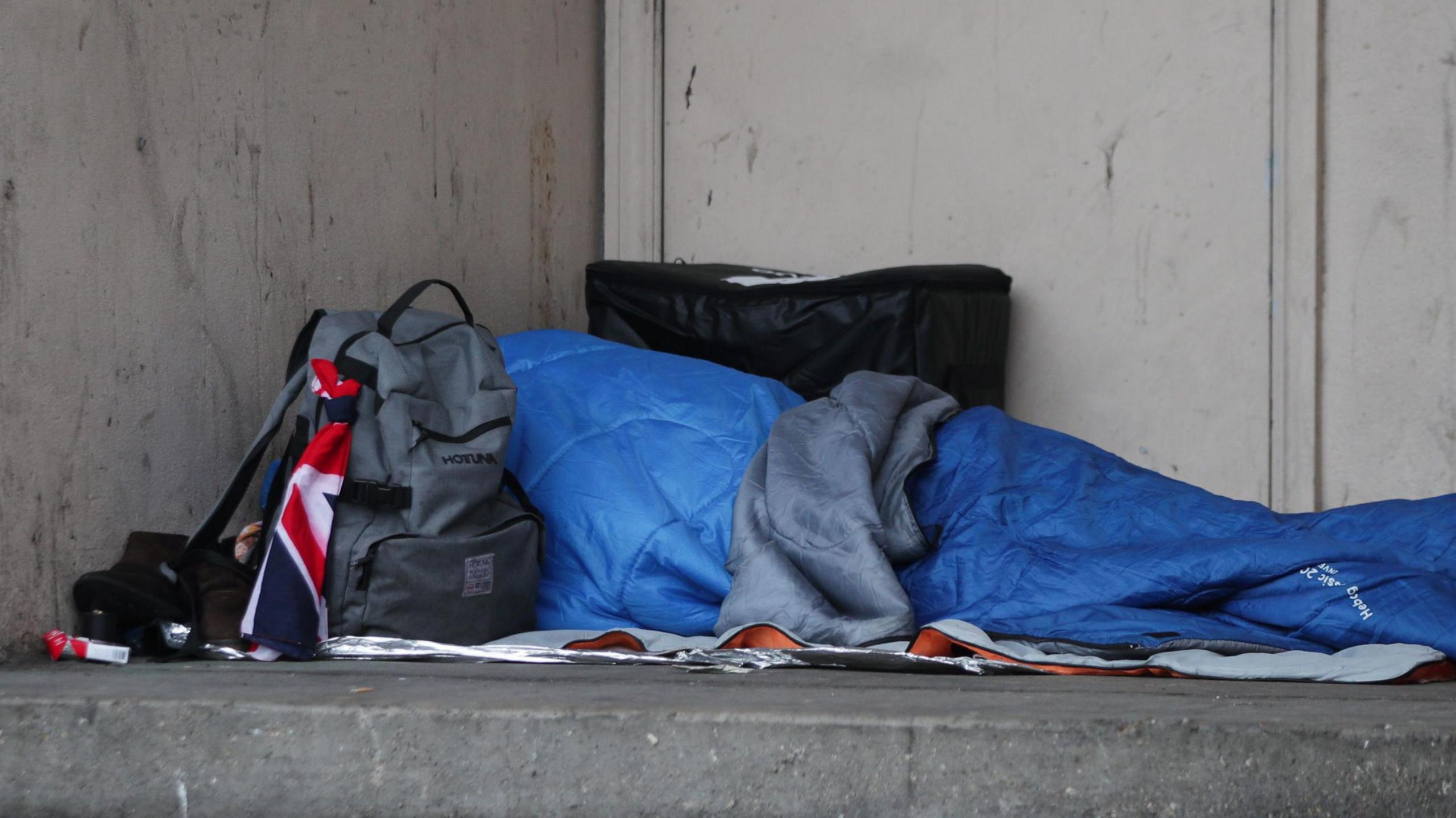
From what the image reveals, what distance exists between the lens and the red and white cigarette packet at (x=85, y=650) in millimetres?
1438

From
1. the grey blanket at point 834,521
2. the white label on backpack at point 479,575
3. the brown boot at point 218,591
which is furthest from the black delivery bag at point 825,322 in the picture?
the brown boot at point 218,591

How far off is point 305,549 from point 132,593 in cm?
20

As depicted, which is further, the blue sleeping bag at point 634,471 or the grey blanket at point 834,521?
the blue sleeping bag at point 634,471

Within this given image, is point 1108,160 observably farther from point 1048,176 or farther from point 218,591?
point 218,591

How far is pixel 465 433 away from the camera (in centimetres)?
164

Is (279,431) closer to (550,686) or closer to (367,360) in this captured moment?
(367,360)

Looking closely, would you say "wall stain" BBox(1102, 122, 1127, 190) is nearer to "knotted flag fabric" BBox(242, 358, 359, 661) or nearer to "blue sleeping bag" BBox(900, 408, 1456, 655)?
"blue sleeping bag" BBox(900, 408, 1456, 655)

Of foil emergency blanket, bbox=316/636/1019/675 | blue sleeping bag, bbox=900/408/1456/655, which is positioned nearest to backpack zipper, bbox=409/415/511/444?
foil emergency blanket, bbox=316/636/1019/675

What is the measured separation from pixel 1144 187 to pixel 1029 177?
221 mm

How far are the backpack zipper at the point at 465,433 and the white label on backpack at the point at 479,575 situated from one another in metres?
0.15

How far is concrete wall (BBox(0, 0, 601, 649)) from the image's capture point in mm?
1452

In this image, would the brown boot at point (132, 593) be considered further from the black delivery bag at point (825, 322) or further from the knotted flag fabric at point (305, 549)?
the black delivery bag at point (825, 322)

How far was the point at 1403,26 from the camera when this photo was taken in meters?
2.34

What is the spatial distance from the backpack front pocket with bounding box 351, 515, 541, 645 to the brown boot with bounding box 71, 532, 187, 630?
213 mm
